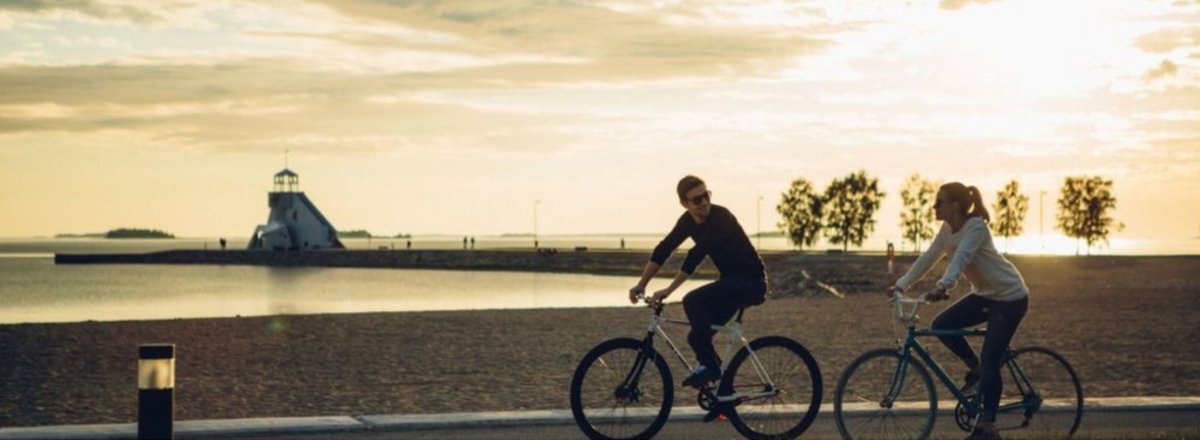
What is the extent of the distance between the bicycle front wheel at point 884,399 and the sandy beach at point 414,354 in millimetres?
3564

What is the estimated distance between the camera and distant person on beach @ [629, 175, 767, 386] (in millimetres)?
8930

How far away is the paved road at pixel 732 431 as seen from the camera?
31.0 ft

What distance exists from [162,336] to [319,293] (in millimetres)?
45085

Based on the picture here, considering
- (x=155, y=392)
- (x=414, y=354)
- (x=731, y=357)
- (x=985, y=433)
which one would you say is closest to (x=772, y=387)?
(x=731, y=357)

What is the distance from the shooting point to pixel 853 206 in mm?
138125

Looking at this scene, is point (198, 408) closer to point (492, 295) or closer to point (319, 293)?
point (492, 295)

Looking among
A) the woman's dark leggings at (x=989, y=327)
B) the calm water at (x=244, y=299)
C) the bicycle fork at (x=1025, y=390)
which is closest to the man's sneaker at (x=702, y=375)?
the woman's dark leggings at (x=989, y=327)

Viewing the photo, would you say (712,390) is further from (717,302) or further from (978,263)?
(978,263)

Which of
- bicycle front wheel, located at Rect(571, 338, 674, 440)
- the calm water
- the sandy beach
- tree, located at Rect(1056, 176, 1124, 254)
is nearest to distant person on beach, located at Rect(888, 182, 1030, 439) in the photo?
bicycle front wheel, located at Rect(571, 338, 674, 440)

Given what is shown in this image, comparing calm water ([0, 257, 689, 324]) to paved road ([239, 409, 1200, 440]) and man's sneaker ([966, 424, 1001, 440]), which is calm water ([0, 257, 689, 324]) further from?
man's sneaker ([966, 424, 1001, 440])

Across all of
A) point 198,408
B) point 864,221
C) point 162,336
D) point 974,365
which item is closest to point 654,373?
point 974,365

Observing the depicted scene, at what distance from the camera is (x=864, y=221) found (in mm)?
137750

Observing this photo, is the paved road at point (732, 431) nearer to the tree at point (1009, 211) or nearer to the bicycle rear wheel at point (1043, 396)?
the bicycle rear wheel at point (1043, 396)

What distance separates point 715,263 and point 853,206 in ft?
433
